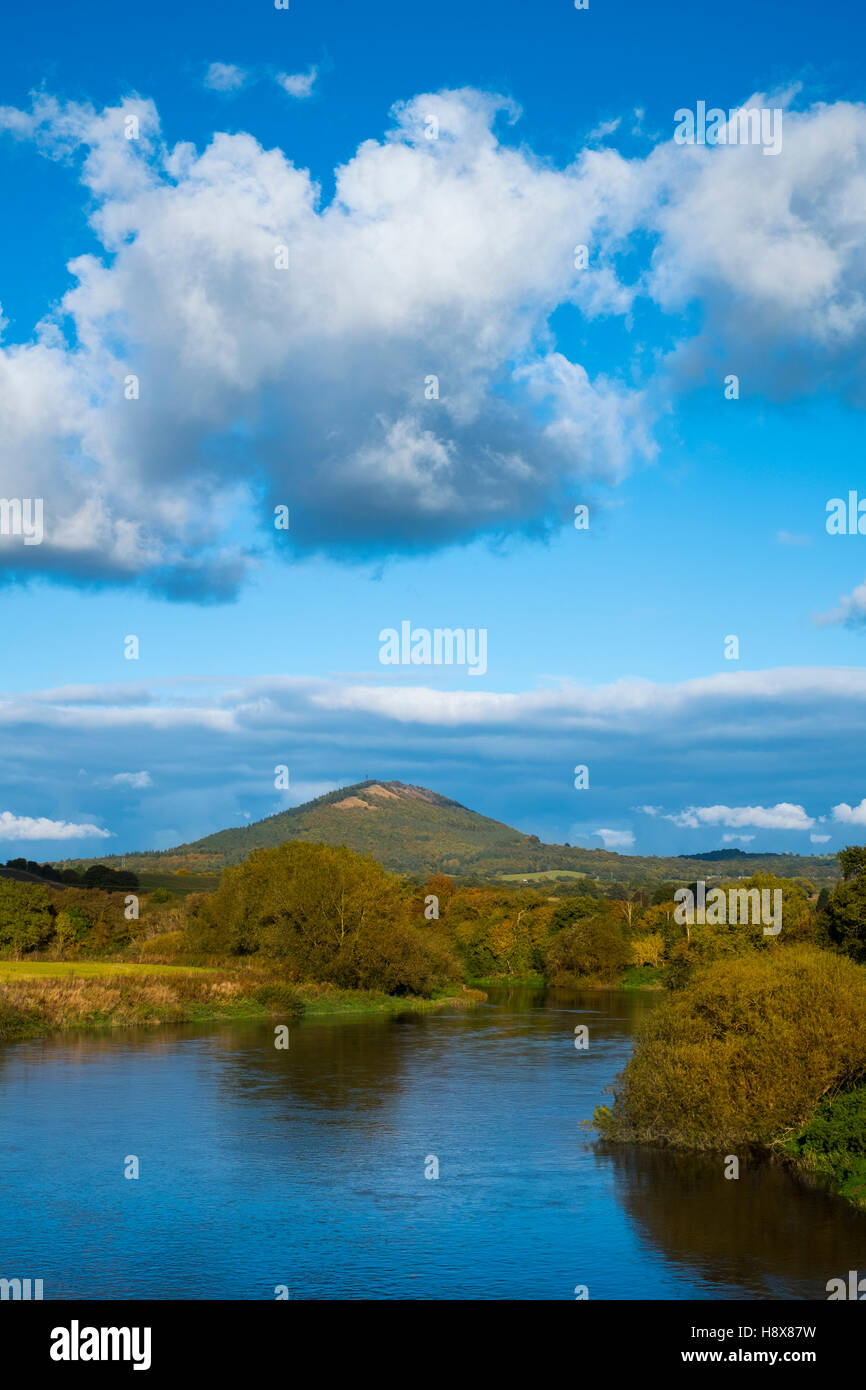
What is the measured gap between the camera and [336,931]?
3268 inches

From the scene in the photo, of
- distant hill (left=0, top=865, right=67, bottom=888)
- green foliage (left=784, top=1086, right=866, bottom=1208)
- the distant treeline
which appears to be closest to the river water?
green foliage (left=784, top=1086, right=866, bottom=1208)

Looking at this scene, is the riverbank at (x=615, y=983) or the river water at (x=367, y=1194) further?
the riverbank at (x=615, y=983)

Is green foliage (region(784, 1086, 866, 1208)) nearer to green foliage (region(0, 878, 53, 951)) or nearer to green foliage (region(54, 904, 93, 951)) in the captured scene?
green foliage (region(0, 878, 53, 951))

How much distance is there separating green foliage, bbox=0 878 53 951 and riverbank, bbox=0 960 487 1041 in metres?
16.7

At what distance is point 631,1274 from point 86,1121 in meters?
21.1

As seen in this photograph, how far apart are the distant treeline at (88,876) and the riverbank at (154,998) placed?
244ft

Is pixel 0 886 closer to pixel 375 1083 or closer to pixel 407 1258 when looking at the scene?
pixel 375 1083

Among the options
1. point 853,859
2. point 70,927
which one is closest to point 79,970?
point 70,927

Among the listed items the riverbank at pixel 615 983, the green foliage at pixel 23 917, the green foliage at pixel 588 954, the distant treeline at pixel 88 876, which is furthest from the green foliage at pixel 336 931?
the distant treeline at pixel 88 876

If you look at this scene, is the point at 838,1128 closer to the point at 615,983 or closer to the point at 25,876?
the point at 615,983

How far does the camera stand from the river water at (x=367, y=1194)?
2406 cm

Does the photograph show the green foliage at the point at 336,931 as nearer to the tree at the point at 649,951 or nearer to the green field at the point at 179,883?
the tree at the point at 649,951

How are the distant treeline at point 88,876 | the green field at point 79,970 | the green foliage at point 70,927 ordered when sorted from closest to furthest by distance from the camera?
1. the green field at point 79,970
2. the green foliage at point 70,927
3. the distant treeline at point 88,876
